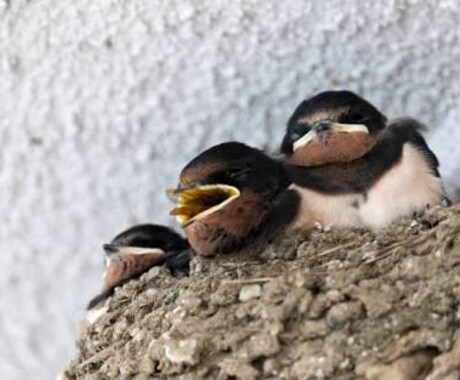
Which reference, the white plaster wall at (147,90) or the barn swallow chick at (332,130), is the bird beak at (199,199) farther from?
the white plaster wall at (147,90)

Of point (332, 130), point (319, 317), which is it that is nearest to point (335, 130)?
point (332, 130)

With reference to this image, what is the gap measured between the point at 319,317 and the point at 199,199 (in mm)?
408

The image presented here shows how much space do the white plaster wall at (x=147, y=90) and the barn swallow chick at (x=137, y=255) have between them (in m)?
0.22

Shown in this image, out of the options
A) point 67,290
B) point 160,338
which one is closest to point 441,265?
point 160,338

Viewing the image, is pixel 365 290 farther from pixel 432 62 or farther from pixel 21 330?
pixel 21 330

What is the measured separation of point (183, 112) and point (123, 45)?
0.57 ft

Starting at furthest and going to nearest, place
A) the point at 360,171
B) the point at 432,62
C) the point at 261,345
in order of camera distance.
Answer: the point at 432,62 → the point at 360,171 → the point at 261,345

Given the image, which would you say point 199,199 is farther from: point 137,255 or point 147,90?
point 147,90

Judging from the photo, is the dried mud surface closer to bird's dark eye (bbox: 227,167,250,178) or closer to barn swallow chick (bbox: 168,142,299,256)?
barn swallow chick (bbox: 168,142,299,256)

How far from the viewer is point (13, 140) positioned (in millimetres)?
3012

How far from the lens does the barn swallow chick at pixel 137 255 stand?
9.07 feet

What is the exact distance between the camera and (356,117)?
2.60 m

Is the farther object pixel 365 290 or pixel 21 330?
pixel 21 330

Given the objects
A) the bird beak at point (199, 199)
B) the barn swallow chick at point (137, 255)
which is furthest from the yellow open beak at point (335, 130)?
the barn swallow chick at point (137, 255)
